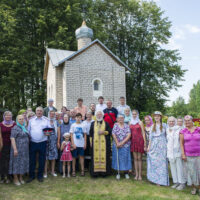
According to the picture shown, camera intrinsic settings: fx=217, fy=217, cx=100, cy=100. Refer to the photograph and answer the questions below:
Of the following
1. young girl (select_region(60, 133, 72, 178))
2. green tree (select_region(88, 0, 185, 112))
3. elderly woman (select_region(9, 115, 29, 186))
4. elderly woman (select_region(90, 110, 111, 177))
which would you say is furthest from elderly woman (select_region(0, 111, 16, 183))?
green tree (select_region(88, 0, 185, 112))

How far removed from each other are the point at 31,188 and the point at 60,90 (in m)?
11.7

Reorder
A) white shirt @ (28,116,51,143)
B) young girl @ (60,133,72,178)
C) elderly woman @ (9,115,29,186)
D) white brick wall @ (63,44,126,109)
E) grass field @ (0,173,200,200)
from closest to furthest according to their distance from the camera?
grass field @ (0,173,200,200), elderly woman @ (9,115,29,186), white shirt @ (28,116,51,143), young girl @ (60,133,72,178), white brick wall @ (63,44,126,109)

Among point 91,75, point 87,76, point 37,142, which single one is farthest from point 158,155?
point 91,75

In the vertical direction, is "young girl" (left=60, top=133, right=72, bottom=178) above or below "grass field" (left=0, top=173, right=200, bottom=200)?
above

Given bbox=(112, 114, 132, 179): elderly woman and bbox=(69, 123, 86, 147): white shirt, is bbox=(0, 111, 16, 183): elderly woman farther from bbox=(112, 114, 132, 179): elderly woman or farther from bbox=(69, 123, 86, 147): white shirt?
bbox=(112, 114, 132, 179): elderly woman

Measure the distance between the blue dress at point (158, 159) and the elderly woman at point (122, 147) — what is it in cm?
63

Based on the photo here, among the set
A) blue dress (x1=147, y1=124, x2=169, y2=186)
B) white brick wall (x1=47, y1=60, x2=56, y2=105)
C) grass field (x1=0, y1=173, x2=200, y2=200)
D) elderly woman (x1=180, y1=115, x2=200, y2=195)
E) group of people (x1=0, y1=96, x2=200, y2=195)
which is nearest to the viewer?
grass field (x1=0, y1=173, x2=200, y2=200)

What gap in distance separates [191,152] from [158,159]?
3.15ft

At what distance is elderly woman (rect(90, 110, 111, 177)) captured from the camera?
6.27 meters

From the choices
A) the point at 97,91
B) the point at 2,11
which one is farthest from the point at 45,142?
the point at 2,11

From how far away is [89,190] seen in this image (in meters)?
5.32

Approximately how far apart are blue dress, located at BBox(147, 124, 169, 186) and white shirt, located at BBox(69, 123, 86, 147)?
1.96 m

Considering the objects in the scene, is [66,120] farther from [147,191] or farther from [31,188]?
[147,191]

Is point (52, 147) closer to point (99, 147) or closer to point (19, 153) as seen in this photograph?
point (19, 153)
